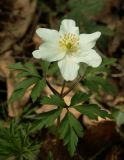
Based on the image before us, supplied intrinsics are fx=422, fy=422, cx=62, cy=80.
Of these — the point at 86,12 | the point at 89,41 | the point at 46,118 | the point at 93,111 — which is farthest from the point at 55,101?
the point at 86,12

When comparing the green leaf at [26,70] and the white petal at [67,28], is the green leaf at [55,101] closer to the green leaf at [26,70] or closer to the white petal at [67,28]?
the green leaf at [26,70]

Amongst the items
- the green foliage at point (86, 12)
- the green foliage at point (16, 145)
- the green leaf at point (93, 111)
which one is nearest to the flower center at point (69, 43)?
the green leaf at point (93, 111)

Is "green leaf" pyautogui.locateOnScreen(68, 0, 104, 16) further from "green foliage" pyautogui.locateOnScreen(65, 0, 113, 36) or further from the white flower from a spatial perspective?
the white flower

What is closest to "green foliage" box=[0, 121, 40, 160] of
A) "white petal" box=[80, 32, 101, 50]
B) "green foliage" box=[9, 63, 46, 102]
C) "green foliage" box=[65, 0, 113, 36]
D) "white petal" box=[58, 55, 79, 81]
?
"green foliage" box=[9, 63, 46, 102]

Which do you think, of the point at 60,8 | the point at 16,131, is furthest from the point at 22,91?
the point at 60,8

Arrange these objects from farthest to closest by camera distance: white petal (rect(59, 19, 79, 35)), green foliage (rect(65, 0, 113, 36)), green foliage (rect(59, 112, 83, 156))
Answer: green foliage (rect(65, 0, 113, 36)) → white petal (rect(59, 19, 79, 35)) → green foliage (rect(59, 112, 83, 156))

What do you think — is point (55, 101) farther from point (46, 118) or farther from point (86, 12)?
point (86, 12)
